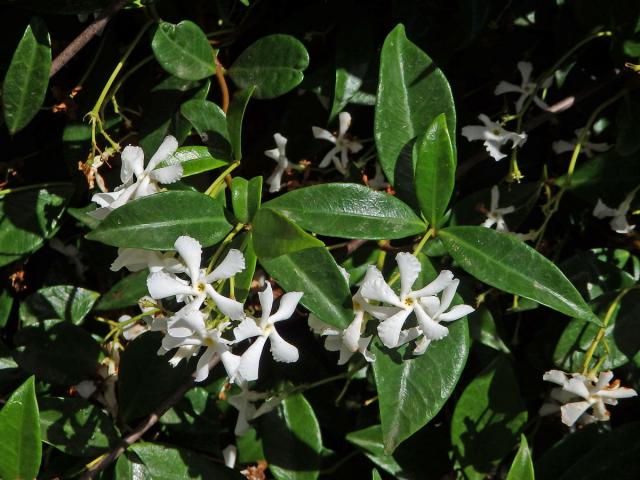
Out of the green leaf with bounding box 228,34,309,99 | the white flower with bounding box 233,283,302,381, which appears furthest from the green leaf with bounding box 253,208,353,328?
the green leaf with bounding box 228,34,309,99

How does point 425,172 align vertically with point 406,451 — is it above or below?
above

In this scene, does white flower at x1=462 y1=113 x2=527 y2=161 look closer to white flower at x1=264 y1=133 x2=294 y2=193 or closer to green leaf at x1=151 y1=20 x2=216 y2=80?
white flower at x1=264 y1=133 x2=294 y2=193

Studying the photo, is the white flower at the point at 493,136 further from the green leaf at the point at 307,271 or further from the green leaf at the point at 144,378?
the green leaf at the point at 144,378

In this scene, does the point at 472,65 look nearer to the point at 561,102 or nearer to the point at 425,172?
the point at 561,102

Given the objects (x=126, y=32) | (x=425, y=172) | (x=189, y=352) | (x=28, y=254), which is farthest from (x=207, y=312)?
(x=126, y=32)

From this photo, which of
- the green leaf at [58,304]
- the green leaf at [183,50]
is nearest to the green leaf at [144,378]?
the green leaf at [58,304]

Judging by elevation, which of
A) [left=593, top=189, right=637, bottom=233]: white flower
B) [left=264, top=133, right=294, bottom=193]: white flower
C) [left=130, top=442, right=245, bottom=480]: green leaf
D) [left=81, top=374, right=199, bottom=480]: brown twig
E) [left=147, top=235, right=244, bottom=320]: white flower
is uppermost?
[left=147, top=235, right=244, bottom=320]: white flower

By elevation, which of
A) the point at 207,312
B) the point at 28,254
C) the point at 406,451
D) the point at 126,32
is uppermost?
the point at 126,32
